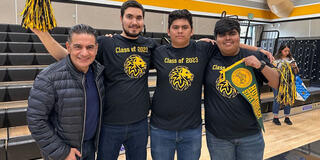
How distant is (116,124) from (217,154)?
0.64 m

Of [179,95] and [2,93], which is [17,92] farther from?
[179,95]

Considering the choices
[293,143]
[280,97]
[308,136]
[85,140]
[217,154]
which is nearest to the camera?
[85,140]

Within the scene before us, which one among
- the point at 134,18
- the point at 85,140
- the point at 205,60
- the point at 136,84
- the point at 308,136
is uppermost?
the point at 134,18

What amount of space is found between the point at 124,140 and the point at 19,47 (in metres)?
3.03

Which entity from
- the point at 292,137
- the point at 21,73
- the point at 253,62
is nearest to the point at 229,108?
the point at 253,62

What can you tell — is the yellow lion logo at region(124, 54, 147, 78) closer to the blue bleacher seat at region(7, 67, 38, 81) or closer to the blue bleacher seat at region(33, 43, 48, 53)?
the blue bleacher seat at region(7, 67, 38, 81)

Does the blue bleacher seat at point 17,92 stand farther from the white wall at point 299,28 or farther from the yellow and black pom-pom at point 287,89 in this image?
the white wall at point 299,28

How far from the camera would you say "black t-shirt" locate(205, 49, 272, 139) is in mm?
1263

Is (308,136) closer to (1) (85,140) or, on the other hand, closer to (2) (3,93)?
(1) (85,140)

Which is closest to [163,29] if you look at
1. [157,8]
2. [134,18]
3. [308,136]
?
[157,8]

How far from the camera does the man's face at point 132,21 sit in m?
1.37

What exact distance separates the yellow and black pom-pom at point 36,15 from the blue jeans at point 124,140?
68 cm

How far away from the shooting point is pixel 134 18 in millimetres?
1378

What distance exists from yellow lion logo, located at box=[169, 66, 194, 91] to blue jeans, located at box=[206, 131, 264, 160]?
375 mm
